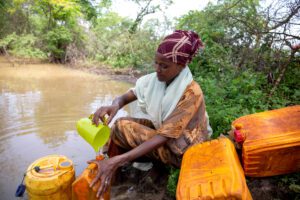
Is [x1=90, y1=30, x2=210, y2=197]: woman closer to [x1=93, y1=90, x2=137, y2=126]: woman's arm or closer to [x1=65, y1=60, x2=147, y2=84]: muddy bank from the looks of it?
[x1=93, y1=90, x2=137, y2=126]: woman's arm

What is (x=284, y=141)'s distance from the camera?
1915 mm

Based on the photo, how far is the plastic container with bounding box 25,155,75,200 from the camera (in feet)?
5.92

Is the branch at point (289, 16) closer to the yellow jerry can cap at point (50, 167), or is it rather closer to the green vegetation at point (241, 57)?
the green vegetation at point (241, 57)

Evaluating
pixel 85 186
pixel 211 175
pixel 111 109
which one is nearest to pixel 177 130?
pixel 211 175

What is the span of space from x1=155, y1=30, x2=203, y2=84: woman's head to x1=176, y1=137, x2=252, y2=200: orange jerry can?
66 cm

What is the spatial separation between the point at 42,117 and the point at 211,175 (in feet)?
12.2

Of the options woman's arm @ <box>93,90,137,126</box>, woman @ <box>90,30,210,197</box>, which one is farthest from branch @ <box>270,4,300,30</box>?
woman's arm @ <box>93,90,137,126</box>

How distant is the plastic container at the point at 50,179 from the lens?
Answer: 71.1 inches

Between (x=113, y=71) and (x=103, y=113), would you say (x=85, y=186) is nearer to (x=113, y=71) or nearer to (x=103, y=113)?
(x=103, y=113)

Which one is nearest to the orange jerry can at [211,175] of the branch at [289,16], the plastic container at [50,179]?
the plastic container at [50,179]

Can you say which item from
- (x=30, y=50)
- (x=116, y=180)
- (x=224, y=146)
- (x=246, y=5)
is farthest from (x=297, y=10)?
(x=30, y=50)

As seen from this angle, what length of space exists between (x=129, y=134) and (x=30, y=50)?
39.7ft

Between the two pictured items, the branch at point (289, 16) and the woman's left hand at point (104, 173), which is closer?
the woman's left hand at point (104, 173)

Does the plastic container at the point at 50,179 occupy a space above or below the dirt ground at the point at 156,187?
above
